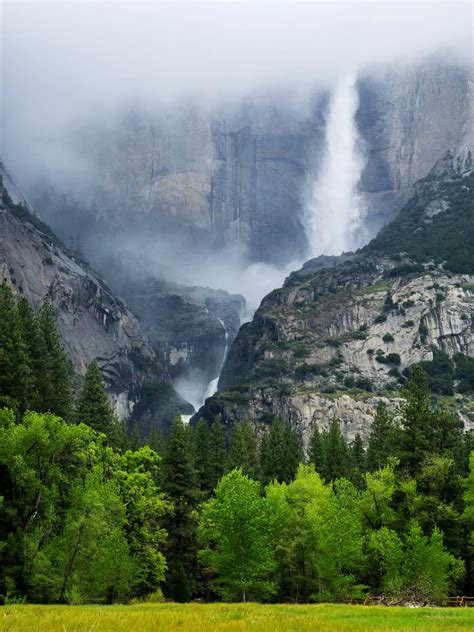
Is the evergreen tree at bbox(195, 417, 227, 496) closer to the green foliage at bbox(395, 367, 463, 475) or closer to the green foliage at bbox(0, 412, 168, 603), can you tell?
the green foliage at bbox(395, 367, 463, 475)

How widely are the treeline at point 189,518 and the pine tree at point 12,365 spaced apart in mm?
112

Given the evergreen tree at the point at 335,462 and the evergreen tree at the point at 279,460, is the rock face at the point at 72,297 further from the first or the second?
the evergreen tree at the point at 335,462

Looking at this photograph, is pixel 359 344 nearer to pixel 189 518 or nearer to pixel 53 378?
pixel 53 378

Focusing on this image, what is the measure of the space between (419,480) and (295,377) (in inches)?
4069

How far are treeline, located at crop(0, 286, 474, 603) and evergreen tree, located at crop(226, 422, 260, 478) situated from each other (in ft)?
66.4

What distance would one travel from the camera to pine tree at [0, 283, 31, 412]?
162ft

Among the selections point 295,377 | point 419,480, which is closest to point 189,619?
point 419,480

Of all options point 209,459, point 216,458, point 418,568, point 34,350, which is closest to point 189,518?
point 34,350

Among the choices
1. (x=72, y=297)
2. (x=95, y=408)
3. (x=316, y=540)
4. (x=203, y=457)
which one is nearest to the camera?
(x=316, y=540)

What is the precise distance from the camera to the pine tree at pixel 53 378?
2377 inches

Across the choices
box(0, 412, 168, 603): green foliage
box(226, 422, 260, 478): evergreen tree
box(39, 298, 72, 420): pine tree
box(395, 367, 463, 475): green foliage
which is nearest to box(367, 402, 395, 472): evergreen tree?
box(226, 422, 260, 478): evergreen tree

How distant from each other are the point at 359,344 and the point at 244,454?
259 feet

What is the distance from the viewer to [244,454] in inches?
3452

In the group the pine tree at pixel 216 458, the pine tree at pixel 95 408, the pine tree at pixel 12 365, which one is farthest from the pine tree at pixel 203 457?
the pine tree at pixel 12 365
